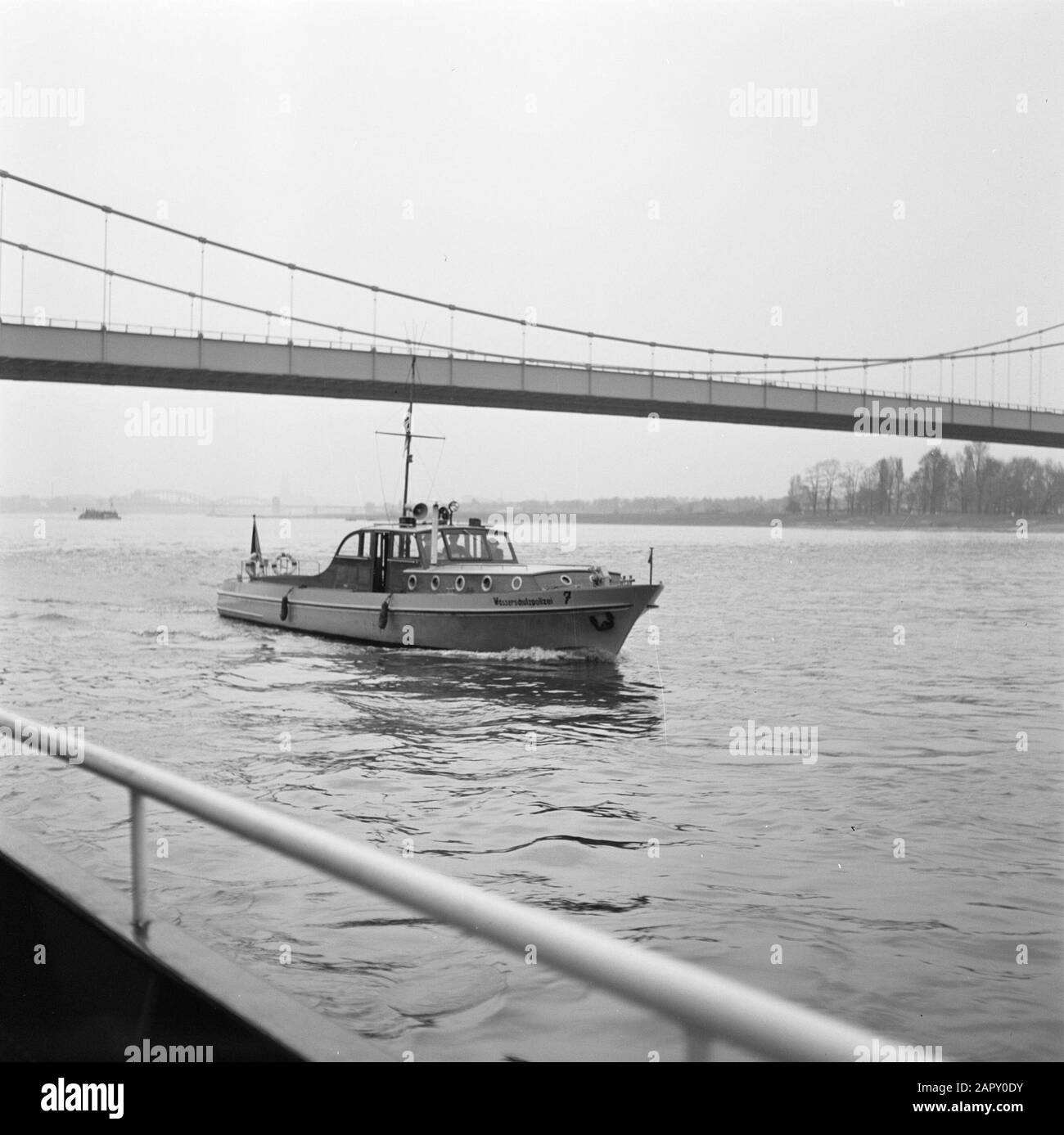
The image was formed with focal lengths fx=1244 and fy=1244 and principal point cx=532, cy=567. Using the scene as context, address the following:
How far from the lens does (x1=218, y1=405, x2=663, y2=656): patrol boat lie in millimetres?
20391

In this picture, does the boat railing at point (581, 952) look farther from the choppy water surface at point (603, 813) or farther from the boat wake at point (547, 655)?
the boat wake at point (547, 655)

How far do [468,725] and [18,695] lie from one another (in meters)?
8.13

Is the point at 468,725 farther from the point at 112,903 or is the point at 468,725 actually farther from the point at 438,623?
the point at 112,903

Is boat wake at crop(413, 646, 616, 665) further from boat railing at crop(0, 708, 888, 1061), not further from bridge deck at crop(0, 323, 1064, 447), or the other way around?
bridge deck at crop(0, 323, 1064, 447)

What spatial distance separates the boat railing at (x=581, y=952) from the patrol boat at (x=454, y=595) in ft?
59.1

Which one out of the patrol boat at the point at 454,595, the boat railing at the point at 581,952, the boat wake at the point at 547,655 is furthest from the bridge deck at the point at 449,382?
the boat railing at the point at 581,952

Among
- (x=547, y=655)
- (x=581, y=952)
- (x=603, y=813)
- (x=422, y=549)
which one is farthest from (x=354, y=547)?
(x=581, y=952)

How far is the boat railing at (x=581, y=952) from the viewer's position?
1.48m

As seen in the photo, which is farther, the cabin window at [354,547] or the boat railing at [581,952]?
the cabin window at [354,547]

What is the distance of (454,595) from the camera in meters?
21.2

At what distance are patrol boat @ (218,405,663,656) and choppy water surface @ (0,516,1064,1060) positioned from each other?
444 millimetres

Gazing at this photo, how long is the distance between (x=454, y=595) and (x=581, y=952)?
1962cm

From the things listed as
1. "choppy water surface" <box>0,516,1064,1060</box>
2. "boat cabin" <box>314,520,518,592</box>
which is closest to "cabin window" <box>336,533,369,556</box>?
"boat cabin" <box>314,520,518,592</box>

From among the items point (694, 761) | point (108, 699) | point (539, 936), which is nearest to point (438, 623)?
point (108, 699)
